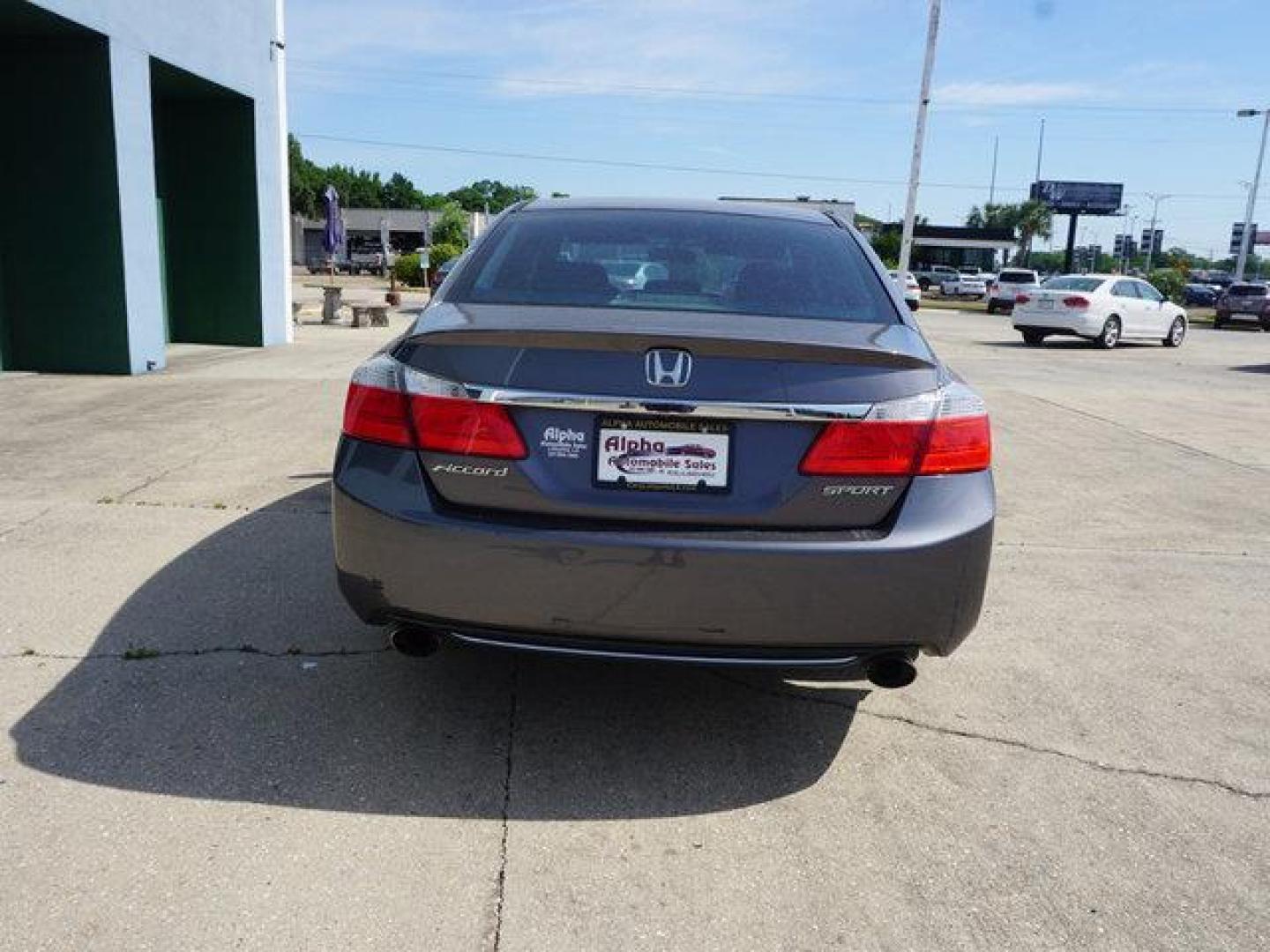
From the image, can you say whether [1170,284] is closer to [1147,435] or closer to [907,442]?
[1147,435]

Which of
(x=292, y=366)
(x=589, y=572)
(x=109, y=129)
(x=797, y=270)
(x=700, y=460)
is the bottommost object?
(x=292, y=366)

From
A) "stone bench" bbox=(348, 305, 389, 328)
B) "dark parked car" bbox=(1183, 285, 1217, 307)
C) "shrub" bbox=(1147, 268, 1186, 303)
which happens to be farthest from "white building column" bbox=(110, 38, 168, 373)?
"shrub" bbox=(1147, 268, 1186, 303)

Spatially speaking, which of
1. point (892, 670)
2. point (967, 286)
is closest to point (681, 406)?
point (892, 670)

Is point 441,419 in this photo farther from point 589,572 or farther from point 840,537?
point 840,537

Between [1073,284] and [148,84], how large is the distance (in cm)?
1773

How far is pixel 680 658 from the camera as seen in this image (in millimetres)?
2725

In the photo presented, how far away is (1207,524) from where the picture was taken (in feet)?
20.5

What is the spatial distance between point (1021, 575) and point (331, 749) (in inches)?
139

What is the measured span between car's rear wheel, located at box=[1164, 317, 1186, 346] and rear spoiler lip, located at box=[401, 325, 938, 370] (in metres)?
23.0

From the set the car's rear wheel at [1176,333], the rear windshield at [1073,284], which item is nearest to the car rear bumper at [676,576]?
the rear windshield at [1073,284]

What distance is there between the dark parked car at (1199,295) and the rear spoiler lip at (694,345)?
64317 mm

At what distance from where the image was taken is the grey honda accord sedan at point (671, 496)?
2.64 metres

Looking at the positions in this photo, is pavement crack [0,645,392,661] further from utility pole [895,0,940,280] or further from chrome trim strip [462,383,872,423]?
utility pole [895,0,940,280]

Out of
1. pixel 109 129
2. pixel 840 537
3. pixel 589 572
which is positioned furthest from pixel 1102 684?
pixel 109 129
